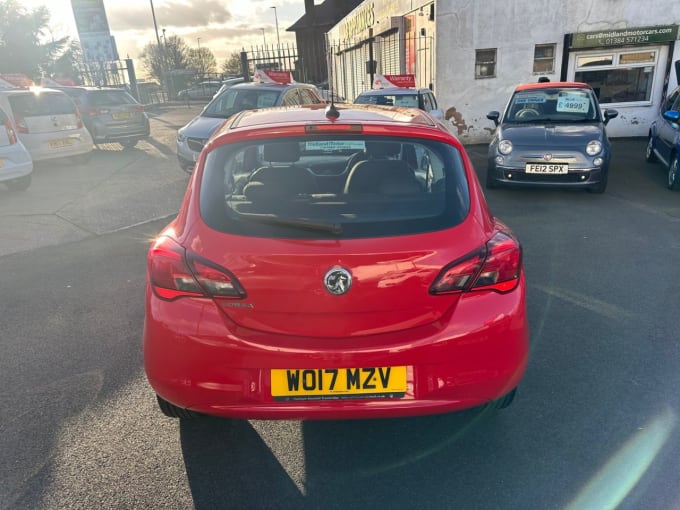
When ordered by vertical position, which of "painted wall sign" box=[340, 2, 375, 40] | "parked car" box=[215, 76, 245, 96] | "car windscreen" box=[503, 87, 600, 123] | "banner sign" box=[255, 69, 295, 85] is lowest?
"car windscreen" box=[503, 87, 600, 123]

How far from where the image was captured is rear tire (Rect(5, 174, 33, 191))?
9320 millimetres

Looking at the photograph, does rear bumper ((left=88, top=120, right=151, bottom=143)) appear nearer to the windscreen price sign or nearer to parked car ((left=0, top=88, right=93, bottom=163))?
parked car ((left=0, top=88, right=93, bottom=163))

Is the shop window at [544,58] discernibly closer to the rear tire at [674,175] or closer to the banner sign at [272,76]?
the rear tire at [674,175]

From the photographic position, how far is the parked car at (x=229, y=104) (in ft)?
30.3

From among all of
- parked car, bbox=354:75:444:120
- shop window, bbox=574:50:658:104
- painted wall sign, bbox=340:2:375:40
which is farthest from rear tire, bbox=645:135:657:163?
painted wall sign, bbox=340:2:375:40

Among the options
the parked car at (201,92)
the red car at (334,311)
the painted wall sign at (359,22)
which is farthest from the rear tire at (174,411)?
the parked car at (201,92)

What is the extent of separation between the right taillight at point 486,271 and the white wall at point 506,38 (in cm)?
1180

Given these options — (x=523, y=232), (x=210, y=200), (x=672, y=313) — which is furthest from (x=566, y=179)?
(x=210, y=200)

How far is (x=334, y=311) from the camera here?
218 centimetres

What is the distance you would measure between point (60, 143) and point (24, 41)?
22677 mm

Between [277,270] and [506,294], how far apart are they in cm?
100

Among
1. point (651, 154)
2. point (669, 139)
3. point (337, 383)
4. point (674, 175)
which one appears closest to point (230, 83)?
point (651, 154)

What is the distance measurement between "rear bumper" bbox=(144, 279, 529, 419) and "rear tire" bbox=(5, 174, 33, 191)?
8.71m

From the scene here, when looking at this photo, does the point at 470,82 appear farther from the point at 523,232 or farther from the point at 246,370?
the point at 246,370
